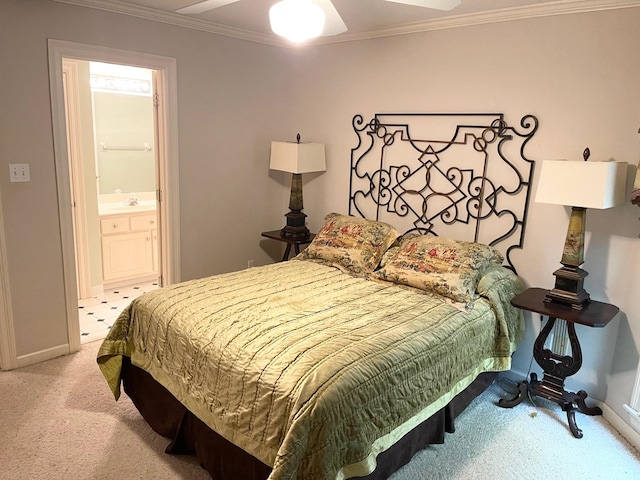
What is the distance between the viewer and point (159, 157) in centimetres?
355

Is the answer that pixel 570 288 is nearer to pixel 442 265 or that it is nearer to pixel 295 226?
pixel 442 265

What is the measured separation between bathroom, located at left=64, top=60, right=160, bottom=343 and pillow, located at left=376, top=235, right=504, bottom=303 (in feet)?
7.74

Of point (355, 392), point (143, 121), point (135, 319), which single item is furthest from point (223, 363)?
point (143, 121)

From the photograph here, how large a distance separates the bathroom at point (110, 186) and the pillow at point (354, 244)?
5.64ft

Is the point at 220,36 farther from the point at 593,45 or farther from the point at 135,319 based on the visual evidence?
the point at 593,45

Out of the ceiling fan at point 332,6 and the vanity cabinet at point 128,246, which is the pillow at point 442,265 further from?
the vanity cabinet at point 128,246

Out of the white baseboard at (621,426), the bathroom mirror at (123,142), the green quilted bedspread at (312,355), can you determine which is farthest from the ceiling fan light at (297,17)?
the bathroom mirror at (123,142)

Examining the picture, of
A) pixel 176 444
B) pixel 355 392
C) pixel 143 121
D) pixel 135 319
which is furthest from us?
pixel 143 121

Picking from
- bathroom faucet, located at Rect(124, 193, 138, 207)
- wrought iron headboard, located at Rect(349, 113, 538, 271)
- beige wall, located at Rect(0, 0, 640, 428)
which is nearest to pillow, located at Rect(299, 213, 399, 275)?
wrought iron headboard, located at Rect(349, 113, 538, 271)

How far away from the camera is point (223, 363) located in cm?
200

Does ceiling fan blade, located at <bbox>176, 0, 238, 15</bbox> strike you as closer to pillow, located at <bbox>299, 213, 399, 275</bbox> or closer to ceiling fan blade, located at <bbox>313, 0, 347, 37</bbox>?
ceiling fan blade, located at <bbox>313, 0, 347, 37</bbox>

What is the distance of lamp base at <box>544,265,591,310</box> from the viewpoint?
8.45ft

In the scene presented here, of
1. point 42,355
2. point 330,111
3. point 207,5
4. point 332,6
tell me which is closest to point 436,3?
point 332,6

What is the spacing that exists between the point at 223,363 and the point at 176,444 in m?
0.64
